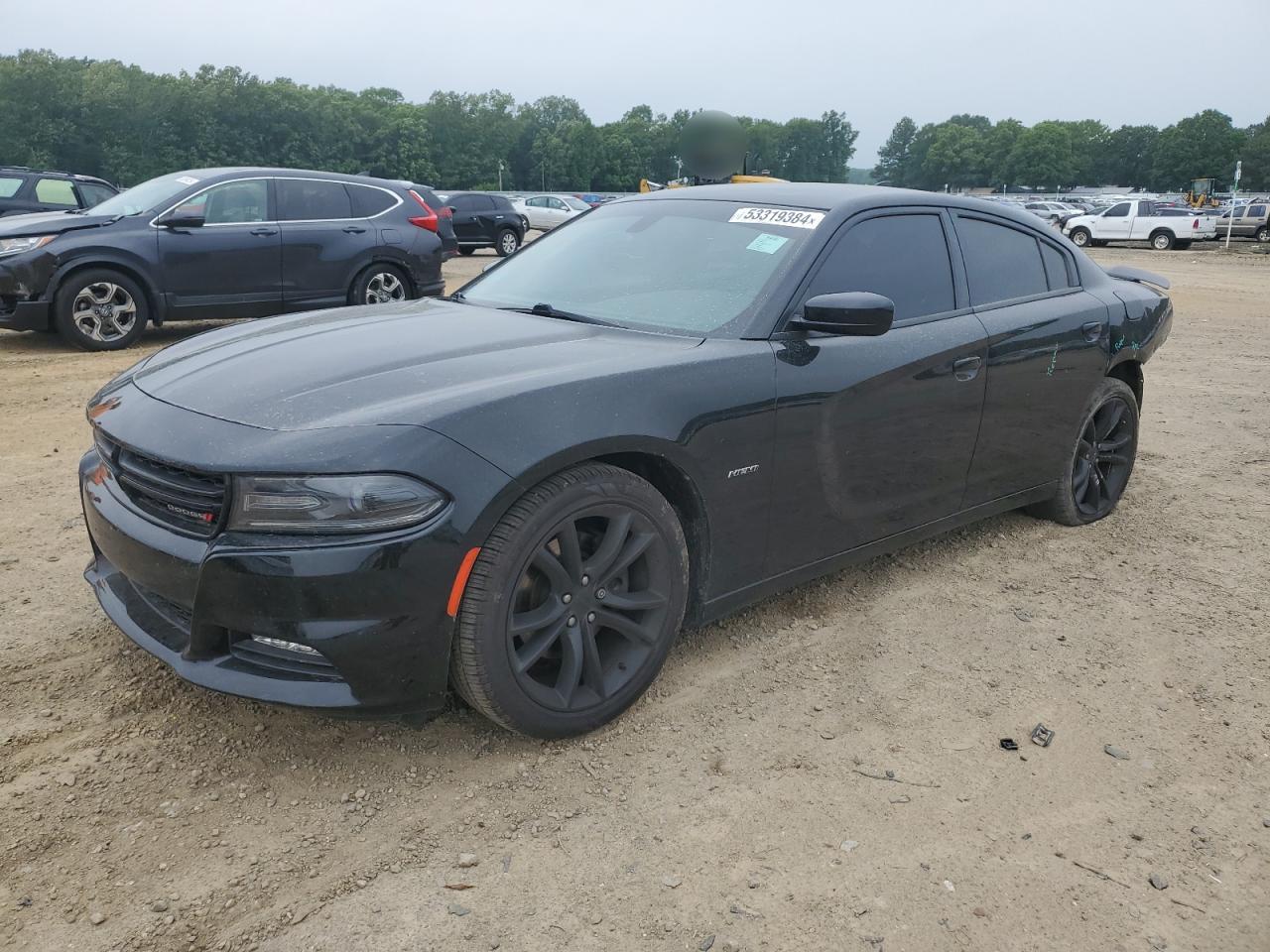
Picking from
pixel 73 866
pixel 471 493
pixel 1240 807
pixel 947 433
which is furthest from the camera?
pixel 947 433

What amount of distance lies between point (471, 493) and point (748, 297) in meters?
1.31

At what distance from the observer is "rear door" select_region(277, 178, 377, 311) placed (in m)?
9.13

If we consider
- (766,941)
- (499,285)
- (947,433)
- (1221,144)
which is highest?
(1221,144)

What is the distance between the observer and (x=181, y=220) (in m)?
8.50

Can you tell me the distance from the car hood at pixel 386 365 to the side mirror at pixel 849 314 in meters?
0.40

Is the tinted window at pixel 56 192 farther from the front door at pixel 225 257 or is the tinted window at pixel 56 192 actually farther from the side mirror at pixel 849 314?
the side mirror at pixel 849 314

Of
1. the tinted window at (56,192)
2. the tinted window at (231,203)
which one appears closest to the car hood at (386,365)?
the tinted window at (231,203)

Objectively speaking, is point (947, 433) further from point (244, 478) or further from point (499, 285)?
point (244, 478)

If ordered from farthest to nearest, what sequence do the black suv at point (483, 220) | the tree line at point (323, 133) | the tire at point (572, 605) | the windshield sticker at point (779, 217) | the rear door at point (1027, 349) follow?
the tree line at point (323, 133)
the black suv at point (483, 220)
the rear door at point (1027, 349)
the windshield sticker at point (779, 217)
the tire at point (572, 605)

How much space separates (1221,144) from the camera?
355ft

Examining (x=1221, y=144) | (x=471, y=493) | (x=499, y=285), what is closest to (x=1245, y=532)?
(x=499, y=285)

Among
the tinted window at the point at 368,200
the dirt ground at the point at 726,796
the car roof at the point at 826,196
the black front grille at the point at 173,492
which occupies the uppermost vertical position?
the tinted window at the point at 368,200

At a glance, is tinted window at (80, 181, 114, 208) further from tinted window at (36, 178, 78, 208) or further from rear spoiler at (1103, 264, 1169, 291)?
rear spoiler at (1103, 264, 1169, 291)

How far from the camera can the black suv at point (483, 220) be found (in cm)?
2242
